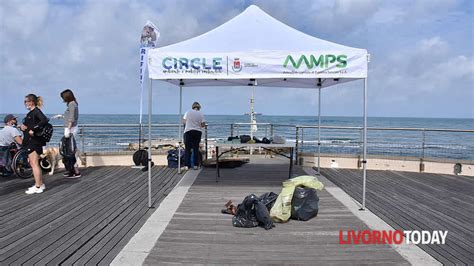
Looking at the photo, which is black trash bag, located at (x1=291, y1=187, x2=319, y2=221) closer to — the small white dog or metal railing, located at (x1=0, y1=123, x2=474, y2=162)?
metal railing, located at (x1=0, y1=123, x2=474, y2=162)

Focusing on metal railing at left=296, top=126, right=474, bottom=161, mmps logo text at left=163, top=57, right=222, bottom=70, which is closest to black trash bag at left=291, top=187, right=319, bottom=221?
mmps logo text at left=163, top=57, right=222, bottom=70

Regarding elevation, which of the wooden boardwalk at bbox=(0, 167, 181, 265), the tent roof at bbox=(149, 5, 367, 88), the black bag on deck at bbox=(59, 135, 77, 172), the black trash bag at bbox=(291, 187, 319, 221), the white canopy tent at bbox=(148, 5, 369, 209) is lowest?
the wooden boardwalk at bbox=(0, 167, 181, 265)

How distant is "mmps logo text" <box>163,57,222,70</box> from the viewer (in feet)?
17.4

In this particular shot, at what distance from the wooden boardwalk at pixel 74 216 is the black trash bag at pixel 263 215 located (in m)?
1.51

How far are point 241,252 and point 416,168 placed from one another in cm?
717

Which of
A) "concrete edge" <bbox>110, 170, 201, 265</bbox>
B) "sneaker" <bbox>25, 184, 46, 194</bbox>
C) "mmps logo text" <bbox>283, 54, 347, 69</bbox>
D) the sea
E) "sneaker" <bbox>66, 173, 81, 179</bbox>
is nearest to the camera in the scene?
"concrete edge" <bbox>110, 170, 201, 265</bbox>

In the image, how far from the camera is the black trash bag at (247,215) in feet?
14.7

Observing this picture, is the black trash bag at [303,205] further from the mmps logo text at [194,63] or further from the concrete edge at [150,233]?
the mmps logo text at [194,63]

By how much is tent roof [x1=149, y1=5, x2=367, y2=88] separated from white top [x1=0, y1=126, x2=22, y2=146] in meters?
4.16

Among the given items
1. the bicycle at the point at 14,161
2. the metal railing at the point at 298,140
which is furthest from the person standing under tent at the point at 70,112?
the metal railing at the point at 298,140

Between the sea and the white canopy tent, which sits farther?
the sea

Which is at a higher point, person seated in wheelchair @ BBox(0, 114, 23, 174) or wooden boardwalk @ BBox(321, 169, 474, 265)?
person seated in wheelchair @ BBox(0, 114, 23, 174)

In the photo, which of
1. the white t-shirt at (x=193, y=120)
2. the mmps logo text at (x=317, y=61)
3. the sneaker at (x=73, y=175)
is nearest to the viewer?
the mmps logo text at (x=317, y=61)

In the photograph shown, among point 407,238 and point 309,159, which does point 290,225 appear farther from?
point 309,159
